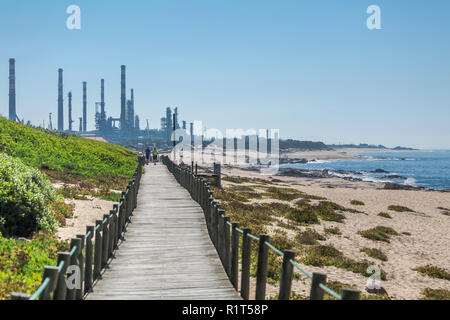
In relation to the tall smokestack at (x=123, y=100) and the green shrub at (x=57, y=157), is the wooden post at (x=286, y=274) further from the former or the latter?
the tall smokestack at (x=123, y=100)

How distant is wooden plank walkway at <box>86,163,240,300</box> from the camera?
7.41 m

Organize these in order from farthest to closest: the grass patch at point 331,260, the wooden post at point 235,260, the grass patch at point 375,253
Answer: the grass patch at point 375,253
the grass patch at point 331,260
the wooden post at point 235,260

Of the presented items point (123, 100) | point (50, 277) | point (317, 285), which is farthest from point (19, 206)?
point (123, 100)

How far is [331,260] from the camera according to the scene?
13852mm

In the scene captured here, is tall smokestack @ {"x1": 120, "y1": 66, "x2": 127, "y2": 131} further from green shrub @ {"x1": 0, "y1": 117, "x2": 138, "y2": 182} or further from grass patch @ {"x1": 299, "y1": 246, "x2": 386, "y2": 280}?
grass patch @ {"x1": 299, "y1": 246, "x2": 386, "y2": 280}

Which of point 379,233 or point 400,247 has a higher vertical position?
point 379,233

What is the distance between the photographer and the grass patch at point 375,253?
1539 cm

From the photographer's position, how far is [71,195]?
19969mm

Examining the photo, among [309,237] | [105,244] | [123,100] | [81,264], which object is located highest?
[123,100]

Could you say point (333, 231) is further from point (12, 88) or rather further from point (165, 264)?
point (12, 88)

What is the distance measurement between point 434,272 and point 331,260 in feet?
12.0

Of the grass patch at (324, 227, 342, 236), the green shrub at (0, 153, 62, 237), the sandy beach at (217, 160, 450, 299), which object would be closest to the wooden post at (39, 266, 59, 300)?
the sandy beach at (217, 160, 450, 299)

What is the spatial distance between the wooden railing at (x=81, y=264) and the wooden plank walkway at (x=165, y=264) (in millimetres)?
247

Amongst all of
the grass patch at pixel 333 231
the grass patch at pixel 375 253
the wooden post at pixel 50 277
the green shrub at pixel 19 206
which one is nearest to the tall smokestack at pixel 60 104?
the grass patch at pixel 333 231
